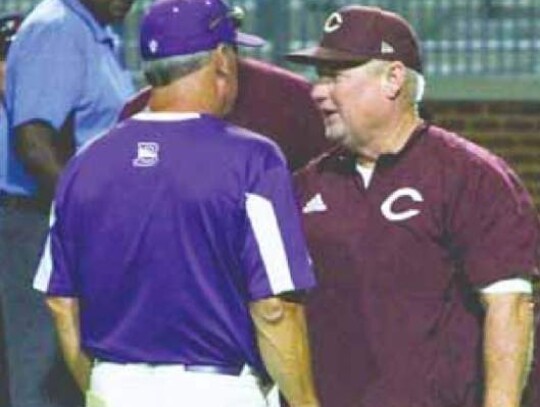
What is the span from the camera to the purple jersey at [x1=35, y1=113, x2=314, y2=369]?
5250 millimetres

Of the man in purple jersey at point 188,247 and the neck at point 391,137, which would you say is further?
the neck at point 391,137

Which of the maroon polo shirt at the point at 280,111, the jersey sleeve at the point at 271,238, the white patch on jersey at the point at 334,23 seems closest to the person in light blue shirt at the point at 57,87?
the maroon polo shirt at the point at 280,111

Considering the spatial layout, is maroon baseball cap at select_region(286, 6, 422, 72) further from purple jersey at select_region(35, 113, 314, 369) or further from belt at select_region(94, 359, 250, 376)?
belt at select_region(94, 359, 250, 376)

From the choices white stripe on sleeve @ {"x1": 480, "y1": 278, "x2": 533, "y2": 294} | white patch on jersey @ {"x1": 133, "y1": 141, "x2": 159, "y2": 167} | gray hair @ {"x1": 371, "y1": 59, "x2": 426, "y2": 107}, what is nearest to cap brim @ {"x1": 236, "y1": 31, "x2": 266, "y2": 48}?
gray hair @ {"x1": 371, "y1": 59, "x2": 426, "y2": 107}

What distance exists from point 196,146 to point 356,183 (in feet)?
1.97

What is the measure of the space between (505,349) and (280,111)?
4.90 feet

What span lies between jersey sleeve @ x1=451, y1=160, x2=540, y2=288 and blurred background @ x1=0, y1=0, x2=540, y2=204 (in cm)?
596

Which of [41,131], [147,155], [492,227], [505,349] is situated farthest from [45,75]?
[505,349]

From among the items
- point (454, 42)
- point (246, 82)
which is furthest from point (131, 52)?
point (246, 82)

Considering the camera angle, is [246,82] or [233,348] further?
[246,82]

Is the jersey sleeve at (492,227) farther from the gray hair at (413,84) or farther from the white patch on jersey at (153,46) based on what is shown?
the white patch on jersey at (153,46)

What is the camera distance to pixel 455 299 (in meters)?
5.67

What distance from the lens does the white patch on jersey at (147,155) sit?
5297 mm

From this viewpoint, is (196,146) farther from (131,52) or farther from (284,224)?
(131,52)
